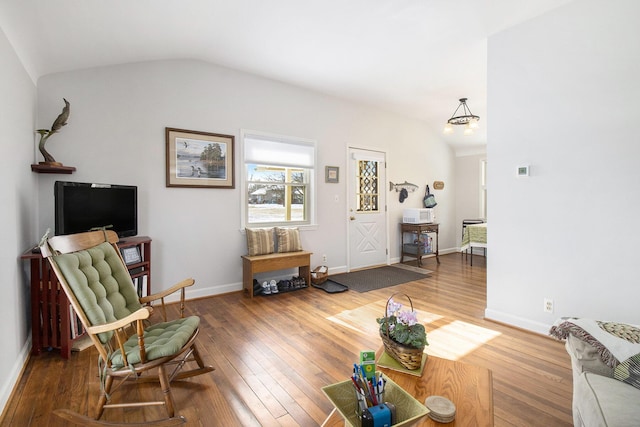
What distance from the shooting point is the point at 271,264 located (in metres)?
3.98

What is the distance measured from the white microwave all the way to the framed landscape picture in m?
3.38

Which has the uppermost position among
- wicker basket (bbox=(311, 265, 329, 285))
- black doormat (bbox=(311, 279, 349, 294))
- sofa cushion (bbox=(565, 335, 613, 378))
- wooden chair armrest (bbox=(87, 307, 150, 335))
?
wooden chair armrest (bbox=(87, 307, 150, 335))

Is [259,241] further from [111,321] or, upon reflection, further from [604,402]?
[604,402]

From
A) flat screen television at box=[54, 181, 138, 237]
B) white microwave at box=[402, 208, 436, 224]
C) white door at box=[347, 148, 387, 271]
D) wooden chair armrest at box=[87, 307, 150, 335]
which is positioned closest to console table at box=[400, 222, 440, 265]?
white microwave at box=[402, 208, 436, 224]

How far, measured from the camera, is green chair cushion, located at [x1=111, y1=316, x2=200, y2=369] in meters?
1.67

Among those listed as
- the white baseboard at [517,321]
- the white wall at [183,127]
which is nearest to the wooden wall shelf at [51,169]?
the white wall at [183,127]

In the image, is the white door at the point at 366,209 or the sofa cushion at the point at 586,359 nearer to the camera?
the sofa cushion at the point at 586,359

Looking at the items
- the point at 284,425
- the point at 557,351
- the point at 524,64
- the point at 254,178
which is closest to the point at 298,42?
the point at 254,178

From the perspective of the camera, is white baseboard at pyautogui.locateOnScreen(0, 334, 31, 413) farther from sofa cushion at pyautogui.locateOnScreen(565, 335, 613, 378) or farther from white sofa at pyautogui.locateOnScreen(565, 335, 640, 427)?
sofa cushion at pyautogui.locateOnScreen(565, 335, 613, 378)

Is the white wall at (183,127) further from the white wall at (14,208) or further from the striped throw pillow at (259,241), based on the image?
the white wall at (14,208)

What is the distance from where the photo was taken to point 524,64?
2.83 metres

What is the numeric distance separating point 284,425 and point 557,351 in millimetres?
2215

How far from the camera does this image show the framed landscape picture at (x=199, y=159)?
3604 millimetres

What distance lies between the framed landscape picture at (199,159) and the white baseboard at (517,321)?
330 centimetres
